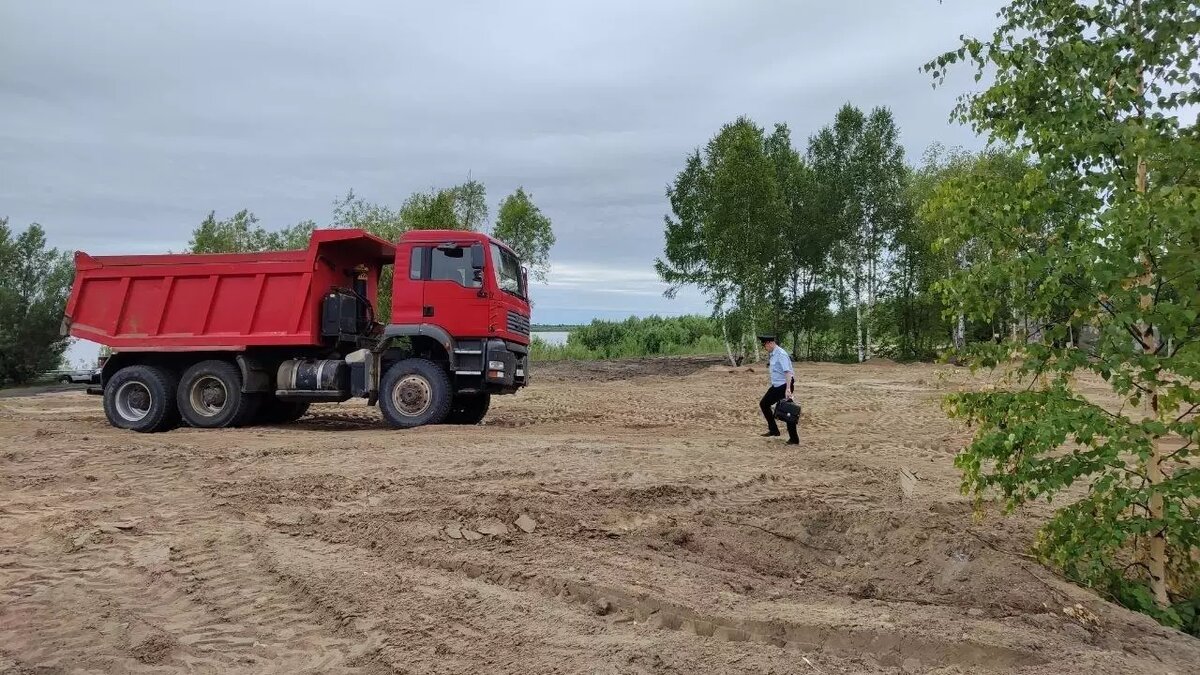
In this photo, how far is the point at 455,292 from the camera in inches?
472

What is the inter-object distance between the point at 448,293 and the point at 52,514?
20.1ft

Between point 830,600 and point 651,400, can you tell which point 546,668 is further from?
point 651,400

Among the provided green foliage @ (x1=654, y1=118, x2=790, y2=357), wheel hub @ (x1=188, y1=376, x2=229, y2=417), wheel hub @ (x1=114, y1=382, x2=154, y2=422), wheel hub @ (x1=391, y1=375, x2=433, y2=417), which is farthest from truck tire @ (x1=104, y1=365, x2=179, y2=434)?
green foliage @ (x1=654, y1=118, x2=790, y2=357)

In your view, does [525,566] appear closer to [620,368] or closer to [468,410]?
[468,410]

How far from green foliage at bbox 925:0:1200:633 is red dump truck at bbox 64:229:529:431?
26.5 feet

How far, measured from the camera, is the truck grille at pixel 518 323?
12422 mm

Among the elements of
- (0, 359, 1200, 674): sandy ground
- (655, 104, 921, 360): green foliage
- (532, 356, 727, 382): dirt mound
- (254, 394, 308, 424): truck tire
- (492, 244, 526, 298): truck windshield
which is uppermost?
(655, 104, 921, 360): green foliage

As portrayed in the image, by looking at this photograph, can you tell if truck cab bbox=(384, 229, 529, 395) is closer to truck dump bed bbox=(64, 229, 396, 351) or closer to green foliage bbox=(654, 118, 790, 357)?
truck dump bed bbox=(64, 229, 396, 351)

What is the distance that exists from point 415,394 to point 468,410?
5.73 feet

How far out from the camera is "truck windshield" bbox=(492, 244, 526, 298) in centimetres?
1225

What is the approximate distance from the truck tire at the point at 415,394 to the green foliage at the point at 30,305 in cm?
2602

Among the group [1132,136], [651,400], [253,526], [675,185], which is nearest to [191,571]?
[253,526]

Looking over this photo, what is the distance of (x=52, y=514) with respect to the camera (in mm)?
6867

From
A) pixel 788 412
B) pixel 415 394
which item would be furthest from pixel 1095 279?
pixel 415 394
